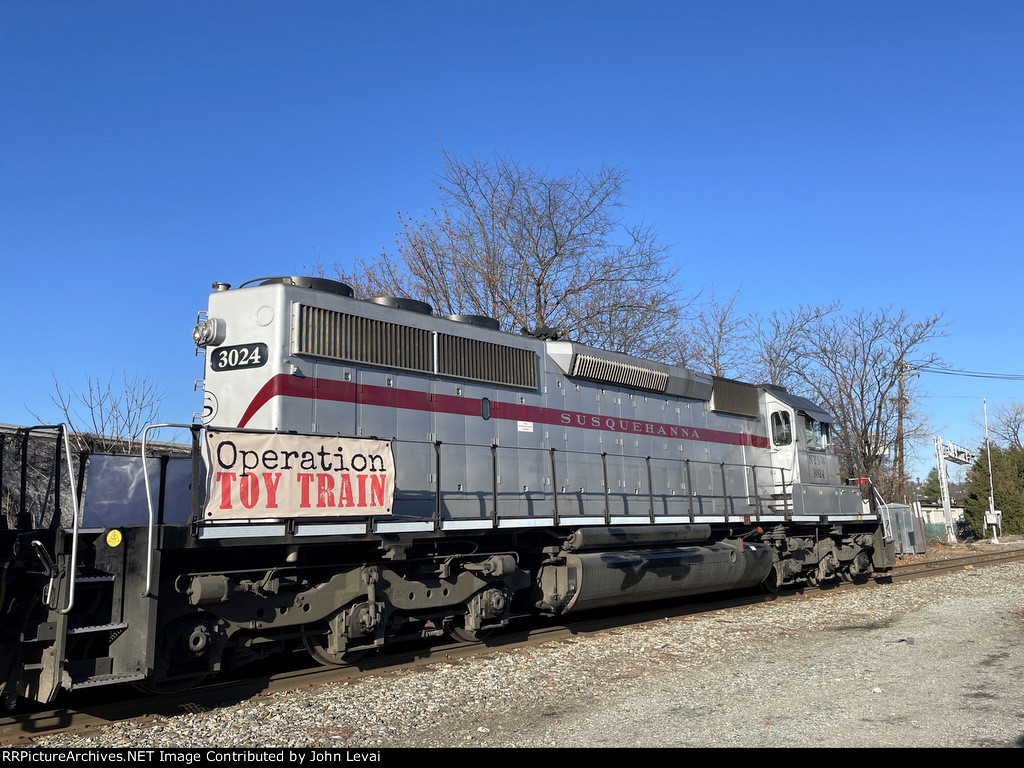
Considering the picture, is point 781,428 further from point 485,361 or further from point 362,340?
point 362,340

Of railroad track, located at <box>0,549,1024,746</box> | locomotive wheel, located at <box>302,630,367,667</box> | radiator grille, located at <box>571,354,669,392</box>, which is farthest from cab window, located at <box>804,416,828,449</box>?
locomotive wheel, located at <box>302,630,367,667</box>

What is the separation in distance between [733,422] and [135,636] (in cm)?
1185

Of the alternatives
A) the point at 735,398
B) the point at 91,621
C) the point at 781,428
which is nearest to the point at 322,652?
the point at 91,621

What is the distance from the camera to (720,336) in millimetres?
32500

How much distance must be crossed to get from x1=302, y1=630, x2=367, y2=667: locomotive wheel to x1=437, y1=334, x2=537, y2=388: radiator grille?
3570 mm

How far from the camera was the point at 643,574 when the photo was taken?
11.1 metres

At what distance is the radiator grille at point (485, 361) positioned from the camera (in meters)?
9.96

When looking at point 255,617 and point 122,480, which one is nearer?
point 255,617

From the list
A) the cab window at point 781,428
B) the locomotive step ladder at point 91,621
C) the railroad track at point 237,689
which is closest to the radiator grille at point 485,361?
the railroad track at point 237,689

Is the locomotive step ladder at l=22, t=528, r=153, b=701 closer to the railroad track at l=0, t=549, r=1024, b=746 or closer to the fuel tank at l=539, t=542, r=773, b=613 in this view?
the railroad track at l=0, t=549, r=1024, b=746

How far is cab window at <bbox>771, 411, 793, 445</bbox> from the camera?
1598cm

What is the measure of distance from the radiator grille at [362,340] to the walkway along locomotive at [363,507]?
0.09 ft

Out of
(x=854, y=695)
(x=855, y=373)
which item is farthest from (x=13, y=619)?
(x=855, y=373)

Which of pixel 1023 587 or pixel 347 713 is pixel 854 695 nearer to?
pixel 347 713
